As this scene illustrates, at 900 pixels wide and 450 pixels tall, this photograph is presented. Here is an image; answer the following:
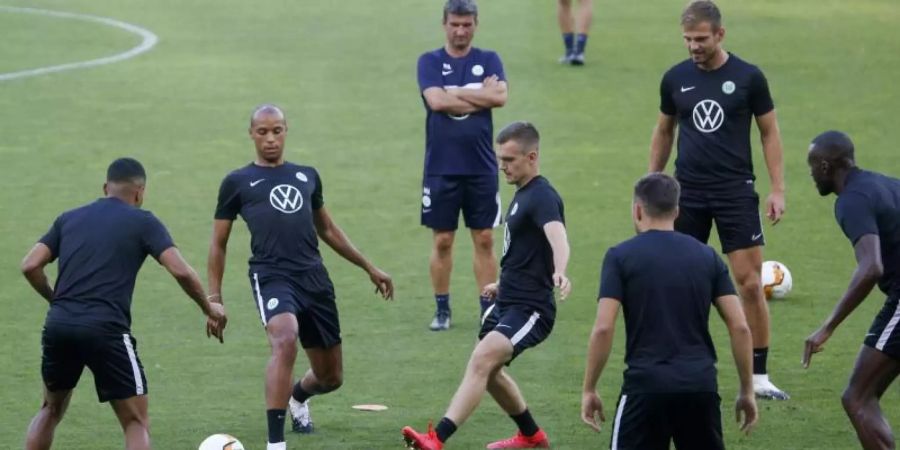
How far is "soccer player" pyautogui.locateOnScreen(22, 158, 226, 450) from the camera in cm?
945

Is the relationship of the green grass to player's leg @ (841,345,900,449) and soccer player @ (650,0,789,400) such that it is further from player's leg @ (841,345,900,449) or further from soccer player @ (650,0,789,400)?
player's leg @ (841,345,900,449)

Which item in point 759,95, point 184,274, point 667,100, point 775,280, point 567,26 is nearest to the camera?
point 184,274


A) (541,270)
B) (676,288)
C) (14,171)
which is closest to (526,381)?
(541,270)

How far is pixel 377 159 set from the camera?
20.8 meters

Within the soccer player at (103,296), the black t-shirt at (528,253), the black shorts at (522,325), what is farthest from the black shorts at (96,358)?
the black t-shirt at (528,253)

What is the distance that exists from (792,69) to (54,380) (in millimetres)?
18067

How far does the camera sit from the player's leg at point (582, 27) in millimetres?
24828

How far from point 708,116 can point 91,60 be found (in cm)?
1676

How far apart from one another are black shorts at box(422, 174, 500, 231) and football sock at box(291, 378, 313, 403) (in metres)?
3.30

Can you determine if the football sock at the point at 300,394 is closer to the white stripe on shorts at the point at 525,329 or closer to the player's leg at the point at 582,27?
the white stripe on shorts at the point at 525,329

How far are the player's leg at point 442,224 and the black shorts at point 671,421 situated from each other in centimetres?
582

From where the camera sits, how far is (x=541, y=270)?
10.2 metres

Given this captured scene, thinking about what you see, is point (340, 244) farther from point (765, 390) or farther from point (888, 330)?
point (888, 330)

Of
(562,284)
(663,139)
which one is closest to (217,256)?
(562,284)
